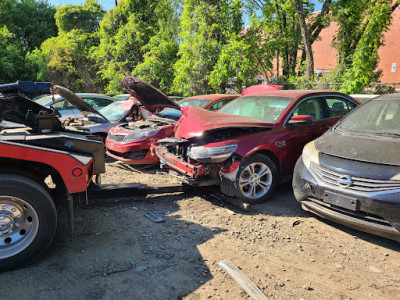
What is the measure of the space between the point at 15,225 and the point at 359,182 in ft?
12.1

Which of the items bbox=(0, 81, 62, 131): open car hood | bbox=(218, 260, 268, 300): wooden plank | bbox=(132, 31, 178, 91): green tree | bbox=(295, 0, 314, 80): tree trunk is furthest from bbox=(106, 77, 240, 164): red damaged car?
bbox=(132, 31, 178, 91): green tree

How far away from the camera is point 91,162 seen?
138 inches

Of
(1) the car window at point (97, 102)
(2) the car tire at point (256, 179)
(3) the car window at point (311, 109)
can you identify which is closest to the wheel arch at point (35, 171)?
(2) the car tire at point (256, 179)

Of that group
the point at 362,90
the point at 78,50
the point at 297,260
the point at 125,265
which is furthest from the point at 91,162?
the point at 78,50

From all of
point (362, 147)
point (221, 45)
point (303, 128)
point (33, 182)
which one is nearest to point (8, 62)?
point (221, 45)

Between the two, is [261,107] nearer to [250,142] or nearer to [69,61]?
[250,142]

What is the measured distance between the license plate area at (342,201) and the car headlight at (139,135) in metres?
3.83

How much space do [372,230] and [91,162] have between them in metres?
3.26

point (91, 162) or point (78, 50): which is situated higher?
point (78, 50)

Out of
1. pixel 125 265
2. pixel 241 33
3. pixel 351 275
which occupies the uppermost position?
pixel 241 33

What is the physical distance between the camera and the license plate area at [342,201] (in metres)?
3.42

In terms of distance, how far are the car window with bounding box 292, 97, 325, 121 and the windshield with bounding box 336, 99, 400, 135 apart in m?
0.70

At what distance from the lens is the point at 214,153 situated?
4434 millimetres

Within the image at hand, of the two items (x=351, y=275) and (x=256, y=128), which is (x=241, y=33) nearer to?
(x=256, y=128)
